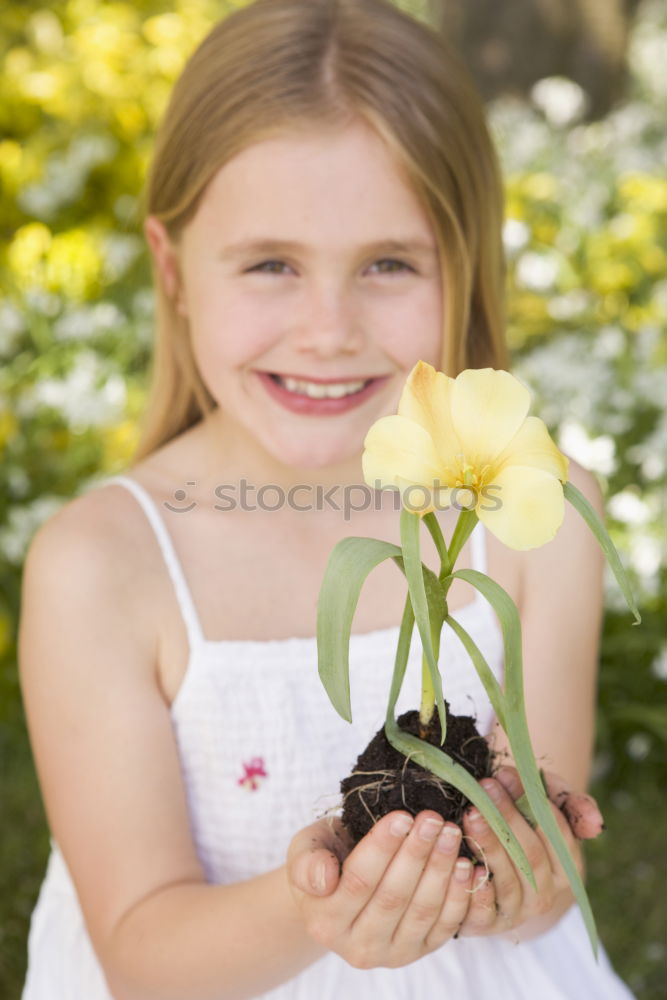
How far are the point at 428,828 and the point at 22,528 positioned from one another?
1656 mm

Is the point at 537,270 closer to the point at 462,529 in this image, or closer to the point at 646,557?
the point at 646,557

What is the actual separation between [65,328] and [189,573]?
138 centimetres

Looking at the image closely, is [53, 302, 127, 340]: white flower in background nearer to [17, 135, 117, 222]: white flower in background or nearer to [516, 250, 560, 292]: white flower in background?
[17, 135, 117, 222]: white flower in background

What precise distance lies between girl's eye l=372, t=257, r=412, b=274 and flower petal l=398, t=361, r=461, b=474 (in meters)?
0.59

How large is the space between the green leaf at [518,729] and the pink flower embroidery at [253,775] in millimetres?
595

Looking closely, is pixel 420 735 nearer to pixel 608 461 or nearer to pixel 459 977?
pixel 459 977

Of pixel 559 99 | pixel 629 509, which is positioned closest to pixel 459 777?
pixel 629 509

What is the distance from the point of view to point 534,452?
0.67m

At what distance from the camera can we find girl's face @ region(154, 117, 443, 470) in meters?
1.20

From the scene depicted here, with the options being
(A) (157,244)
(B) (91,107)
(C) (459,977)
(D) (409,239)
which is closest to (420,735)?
(C) (459,977)

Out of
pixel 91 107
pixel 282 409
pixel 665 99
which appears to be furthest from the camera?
pixel 665 99

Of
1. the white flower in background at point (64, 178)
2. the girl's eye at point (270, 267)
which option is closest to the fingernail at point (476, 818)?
the girl's eye at point (270, 267)

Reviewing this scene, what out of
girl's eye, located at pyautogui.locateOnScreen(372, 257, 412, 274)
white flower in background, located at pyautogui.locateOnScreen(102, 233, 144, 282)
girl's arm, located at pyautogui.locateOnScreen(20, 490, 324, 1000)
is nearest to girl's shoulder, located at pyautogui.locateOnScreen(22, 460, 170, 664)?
girl's arm, located at pyautogui.locateOnScreen(20, 490, 324, 1000)

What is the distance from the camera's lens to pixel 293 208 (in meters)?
1.19
